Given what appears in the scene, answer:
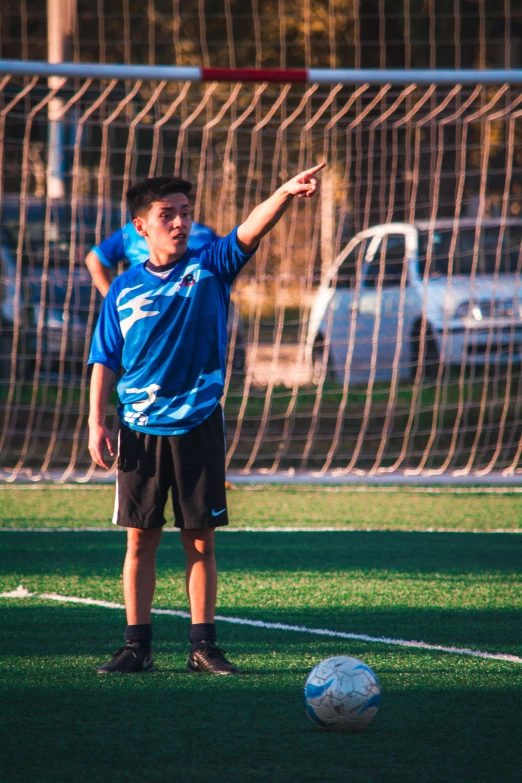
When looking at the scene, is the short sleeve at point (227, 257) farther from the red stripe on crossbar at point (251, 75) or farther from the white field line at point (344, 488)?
the white field line at point (344, 488)

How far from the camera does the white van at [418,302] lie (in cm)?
970

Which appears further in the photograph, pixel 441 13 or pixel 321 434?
pixel 441 13

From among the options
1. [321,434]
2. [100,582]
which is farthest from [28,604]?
[321,434]

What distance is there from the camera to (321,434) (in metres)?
11.1

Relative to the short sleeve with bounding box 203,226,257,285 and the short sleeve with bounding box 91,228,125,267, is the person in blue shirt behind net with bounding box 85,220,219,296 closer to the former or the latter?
the short sleeve with bounding box 91,228,125,267

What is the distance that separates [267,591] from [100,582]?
84 centimetres

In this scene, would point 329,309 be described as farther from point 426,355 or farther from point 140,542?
point 140,542

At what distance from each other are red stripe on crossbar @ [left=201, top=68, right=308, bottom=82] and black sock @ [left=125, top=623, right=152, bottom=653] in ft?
15.3

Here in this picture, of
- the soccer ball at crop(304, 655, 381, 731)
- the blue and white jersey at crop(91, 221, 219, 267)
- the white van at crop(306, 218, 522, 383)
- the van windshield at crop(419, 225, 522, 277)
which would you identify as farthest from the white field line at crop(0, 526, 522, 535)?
the soccer ball at crop(304, 655, 381, 731)

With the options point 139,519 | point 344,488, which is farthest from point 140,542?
point 344,488

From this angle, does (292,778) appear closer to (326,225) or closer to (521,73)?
(521,73)

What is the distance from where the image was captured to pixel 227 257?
156 inches

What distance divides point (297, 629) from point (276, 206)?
1.80 meters

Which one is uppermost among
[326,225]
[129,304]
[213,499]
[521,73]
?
[521,73]
